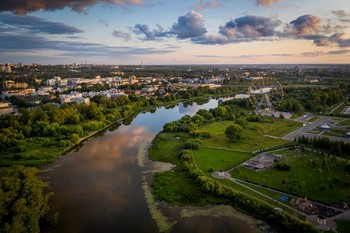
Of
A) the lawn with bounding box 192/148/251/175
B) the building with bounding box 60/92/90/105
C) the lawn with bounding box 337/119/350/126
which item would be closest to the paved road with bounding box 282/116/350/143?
the lawn with bounding box 337/119/350/126

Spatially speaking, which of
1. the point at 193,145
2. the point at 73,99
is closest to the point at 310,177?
the point at 193,145

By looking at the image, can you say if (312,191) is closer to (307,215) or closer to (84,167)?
(307,215)

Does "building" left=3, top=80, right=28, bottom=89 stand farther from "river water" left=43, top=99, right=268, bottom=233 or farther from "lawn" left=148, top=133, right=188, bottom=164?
"lawn" left=148, top=133, right=188, bottom=164

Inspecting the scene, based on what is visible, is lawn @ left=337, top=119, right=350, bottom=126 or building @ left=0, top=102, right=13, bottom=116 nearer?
lawn @ left=337, top=119, right=350, bottom=126

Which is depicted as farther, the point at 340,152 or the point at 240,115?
the point at 240,115

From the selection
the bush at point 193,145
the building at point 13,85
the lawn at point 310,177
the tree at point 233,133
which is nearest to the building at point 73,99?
the building at point 13,85

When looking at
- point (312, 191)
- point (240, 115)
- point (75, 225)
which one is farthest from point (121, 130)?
point (312, 191)
